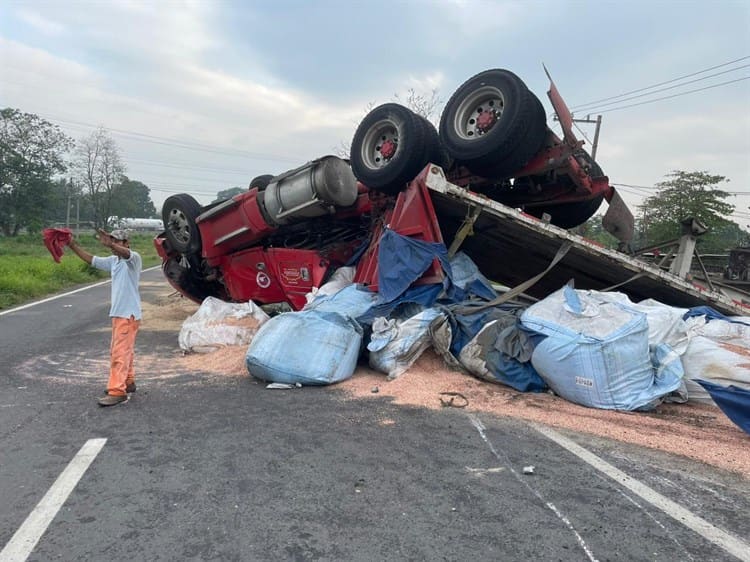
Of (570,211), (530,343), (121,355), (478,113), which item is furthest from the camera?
(570,211)

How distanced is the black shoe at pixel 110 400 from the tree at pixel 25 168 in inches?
1795

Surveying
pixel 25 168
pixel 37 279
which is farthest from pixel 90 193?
pixel 37 279

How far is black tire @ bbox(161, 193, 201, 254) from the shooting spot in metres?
7.80

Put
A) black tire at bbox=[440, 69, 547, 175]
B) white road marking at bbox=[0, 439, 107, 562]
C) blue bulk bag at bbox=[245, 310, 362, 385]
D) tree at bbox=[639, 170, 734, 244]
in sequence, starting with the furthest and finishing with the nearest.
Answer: tree at bbox=[639, 170, 734, 244]
black tire at bbox=[440, 69, 547, 175]
blue bulk bag at bbox=[245, 310, 362, 385]
white road marking at bbox=[0, 439, 107, 562]

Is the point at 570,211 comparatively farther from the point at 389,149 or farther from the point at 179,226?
the point at 179,226

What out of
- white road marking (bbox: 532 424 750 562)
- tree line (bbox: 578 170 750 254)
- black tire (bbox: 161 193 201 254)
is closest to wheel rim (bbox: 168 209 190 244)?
black tire (bbox: 161 193 201 254)

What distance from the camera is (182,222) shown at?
7.89 m

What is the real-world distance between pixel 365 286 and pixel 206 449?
2.96 metres

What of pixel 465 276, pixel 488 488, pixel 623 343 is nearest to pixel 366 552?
pixel 488 488

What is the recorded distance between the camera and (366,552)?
2381 millimetres

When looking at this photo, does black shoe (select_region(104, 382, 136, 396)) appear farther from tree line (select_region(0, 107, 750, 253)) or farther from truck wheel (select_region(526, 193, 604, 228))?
tree line (select_region(0, 107, 750, 253))

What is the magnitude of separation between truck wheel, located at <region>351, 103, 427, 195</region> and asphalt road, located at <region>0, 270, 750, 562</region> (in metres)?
2.72

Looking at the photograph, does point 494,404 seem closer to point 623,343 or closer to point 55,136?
point 623,343

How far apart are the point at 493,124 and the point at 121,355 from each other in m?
4.03
